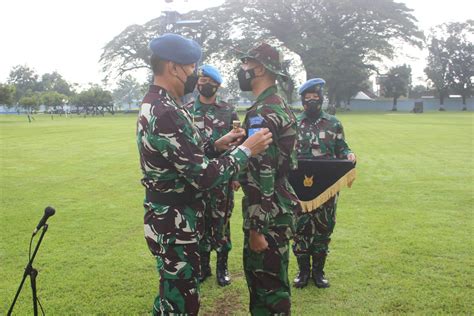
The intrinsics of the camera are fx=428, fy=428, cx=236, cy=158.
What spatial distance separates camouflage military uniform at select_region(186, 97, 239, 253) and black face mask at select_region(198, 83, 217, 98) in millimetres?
148

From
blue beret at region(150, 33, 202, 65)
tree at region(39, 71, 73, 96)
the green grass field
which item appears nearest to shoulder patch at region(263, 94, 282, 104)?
blue beret at region(150, 33, 202, 65)

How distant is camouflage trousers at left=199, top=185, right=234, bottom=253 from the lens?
4230 mm

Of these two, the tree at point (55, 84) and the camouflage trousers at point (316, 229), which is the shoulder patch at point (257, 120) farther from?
the tree at point (55, 84)

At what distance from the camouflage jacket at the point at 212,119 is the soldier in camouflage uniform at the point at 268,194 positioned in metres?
1.55

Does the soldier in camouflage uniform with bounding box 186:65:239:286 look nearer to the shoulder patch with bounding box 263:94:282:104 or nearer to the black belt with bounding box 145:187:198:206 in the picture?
the shoulder patch with bounding box 263:94:282:104

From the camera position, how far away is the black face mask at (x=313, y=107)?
4.48 meters

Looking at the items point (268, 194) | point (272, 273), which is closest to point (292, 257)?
point (272, 273)

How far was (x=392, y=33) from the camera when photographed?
51.3 metres

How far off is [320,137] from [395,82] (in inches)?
2485

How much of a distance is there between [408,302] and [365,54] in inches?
2070

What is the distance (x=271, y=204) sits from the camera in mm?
3006

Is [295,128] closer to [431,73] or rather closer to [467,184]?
[467,184]

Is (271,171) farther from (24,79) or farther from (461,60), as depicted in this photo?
(24,79)

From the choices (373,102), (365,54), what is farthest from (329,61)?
(373,102)
